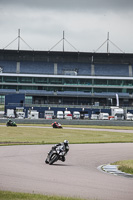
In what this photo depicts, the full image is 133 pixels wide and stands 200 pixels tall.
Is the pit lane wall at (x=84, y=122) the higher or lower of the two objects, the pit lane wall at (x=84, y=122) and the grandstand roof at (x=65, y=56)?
the lower

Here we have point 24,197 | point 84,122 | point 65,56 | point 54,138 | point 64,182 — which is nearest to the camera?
point 24,197

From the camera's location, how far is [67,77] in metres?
119

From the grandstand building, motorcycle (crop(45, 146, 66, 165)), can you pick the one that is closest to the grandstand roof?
the grandstand building

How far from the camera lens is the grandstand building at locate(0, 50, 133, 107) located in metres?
117

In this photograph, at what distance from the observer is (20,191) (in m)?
11.3

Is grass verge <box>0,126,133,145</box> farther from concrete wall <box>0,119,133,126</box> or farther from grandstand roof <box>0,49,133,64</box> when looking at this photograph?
grandstand roof <box>0,49,133,64</box>

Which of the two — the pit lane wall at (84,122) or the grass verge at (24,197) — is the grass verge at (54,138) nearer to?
the grass verge at (24,197)

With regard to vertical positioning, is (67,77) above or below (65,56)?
below

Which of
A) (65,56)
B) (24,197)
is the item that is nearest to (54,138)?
(24,197)

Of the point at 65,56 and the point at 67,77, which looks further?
the point at 65,56

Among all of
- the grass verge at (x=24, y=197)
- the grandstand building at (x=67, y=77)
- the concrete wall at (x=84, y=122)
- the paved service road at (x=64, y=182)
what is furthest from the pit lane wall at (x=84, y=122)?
the grass verge at (x=24, y=197)

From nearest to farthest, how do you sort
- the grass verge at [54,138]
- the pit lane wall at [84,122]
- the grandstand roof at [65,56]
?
the grass verge at [54,138], the pit lane wall at [84,122], the grandstand roof at [65,56]

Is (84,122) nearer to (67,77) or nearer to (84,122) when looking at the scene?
(84,122)

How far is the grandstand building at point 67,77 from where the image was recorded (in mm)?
116994
